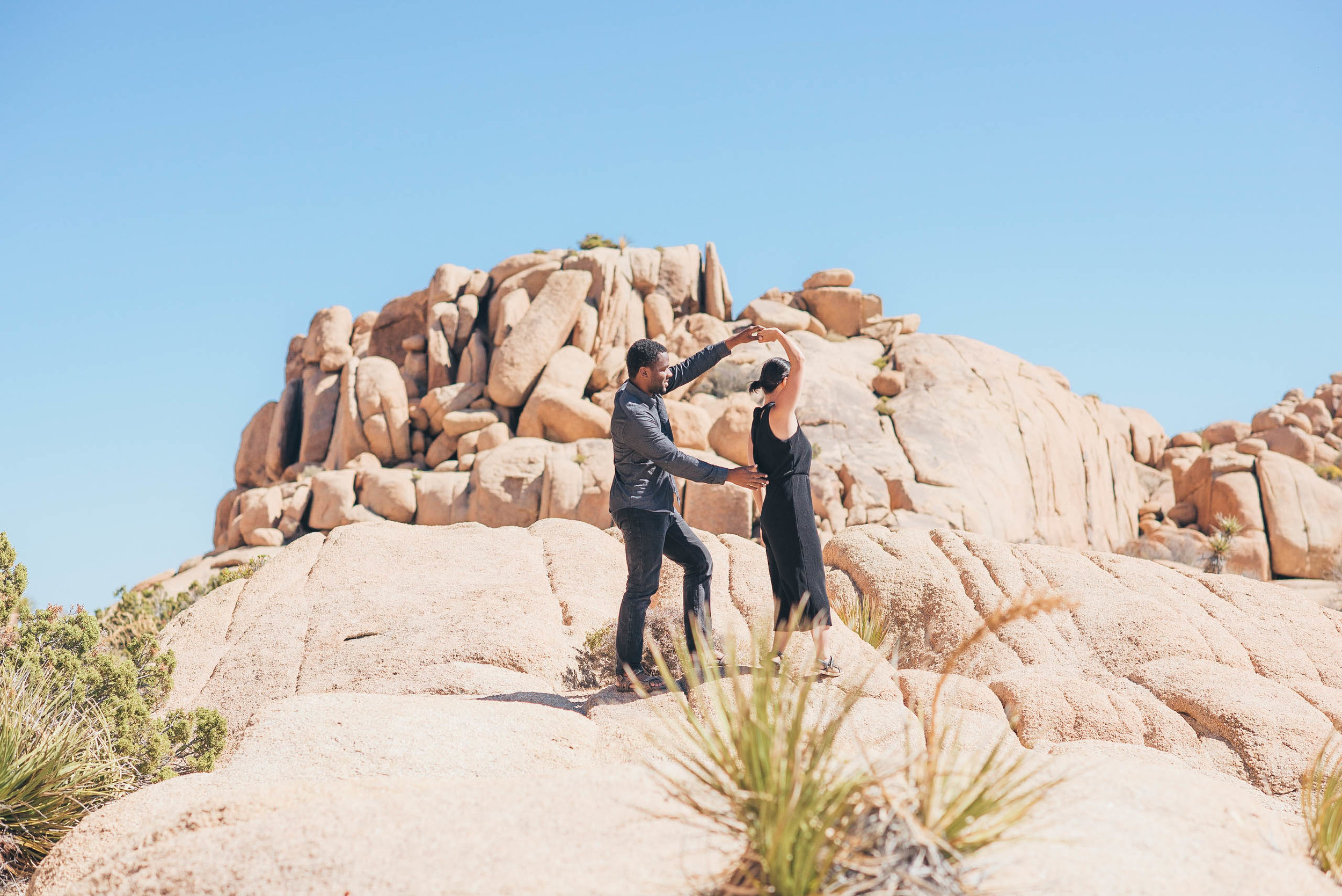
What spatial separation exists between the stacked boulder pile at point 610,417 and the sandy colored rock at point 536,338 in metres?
0.06

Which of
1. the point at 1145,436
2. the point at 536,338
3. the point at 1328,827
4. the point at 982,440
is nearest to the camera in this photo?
the point at 1328,827

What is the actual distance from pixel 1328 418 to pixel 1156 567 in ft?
104

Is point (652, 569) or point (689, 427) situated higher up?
point (689, 427)

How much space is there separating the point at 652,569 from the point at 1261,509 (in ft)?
87.5

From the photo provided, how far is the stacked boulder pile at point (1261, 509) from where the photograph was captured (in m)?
25.9

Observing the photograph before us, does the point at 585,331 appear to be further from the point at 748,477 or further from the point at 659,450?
the point at 748,477

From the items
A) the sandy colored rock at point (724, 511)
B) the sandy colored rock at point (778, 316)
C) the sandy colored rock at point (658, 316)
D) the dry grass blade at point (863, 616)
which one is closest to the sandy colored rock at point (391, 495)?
the sandy colored rock at point (724, 511)

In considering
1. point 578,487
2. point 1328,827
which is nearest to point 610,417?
point 578,487

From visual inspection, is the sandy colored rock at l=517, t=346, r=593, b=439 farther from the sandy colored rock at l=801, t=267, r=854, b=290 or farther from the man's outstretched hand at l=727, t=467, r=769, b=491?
the man's outstretched hand at l=727, t=467, r=769, b=491

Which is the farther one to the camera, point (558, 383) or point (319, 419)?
point (319, 419)

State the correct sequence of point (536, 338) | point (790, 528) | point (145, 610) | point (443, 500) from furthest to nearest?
point (536, 338), point (443, 500), point (145, 610), point (790, 528)

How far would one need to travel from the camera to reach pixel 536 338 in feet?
96.6

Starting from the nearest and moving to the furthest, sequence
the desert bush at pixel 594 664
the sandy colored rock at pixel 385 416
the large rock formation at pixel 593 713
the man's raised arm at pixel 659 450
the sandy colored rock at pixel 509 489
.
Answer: the large rock formation at pixel 593 713, the man's raised arm at pixel 659 450, the desert bush at pixel 594 664, the sandy colored rock at pixel 509 489, the sandy colored rock at pixel 385 416

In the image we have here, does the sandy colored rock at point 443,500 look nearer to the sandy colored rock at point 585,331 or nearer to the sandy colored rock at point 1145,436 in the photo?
the sandy colored rock at point 585,331
